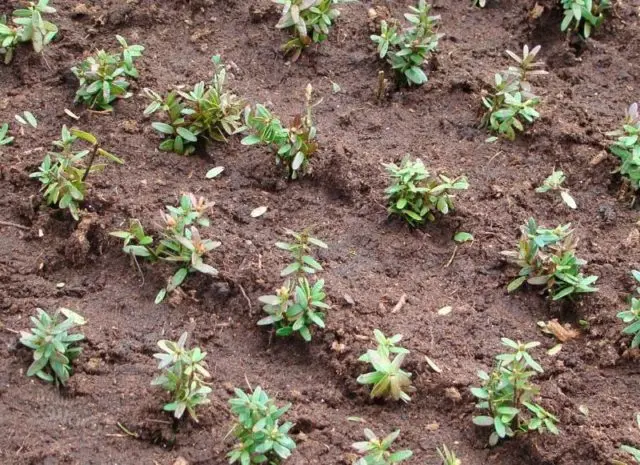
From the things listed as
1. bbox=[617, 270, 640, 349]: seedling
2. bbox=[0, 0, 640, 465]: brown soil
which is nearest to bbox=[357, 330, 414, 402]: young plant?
bbox=[0, 0, 640, 465]: brown soil

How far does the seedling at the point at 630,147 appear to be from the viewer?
3.60 metres

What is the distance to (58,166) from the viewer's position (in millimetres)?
3416

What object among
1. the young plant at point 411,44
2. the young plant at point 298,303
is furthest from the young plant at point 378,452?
the young plant at point 411,44

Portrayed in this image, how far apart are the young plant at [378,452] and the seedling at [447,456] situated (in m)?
0.12

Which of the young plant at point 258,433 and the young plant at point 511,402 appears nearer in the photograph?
the young plant at point 258,433

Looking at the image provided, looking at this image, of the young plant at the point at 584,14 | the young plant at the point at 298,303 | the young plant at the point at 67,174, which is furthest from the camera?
the young plant at the point at 584,14

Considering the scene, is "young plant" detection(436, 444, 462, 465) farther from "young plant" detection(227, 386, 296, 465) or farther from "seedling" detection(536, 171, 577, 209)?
"seedling" detection(536, 171, 577, 209)

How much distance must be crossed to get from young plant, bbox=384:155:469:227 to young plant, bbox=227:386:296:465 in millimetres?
1018

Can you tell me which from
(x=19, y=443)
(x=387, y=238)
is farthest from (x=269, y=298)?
(x=19, y=443)

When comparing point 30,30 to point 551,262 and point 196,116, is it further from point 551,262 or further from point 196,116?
point 551,262

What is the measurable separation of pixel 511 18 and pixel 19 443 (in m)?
2.87

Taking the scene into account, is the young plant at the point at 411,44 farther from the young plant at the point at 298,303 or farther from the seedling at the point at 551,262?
the young plant at the point at 298,303

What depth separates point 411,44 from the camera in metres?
3.86

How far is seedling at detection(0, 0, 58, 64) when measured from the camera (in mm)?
3781
